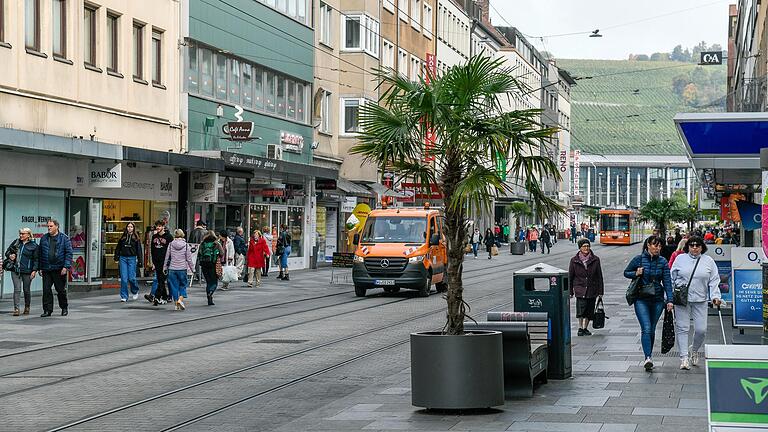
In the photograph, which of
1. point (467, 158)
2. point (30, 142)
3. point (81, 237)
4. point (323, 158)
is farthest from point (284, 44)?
point (467, 158)

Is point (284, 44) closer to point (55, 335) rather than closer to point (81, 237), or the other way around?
point (81, 237)

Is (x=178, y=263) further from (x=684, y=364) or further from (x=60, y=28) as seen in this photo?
(x=684, y=364)

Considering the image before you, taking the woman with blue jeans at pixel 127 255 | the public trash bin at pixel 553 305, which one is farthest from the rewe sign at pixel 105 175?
the public trash bin at pixel 553 305

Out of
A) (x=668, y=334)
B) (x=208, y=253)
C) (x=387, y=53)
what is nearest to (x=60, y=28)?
(x=208, y=253)

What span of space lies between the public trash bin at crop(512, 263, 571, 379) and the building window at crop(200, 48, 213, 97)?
2404 cm

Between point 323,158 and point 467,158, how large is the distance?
125ft

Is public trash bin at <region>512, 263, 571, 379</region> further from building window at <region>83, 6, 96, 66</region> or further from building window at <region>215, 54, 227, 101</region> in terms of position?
building window at <region>215, 54, 227, 101</region>

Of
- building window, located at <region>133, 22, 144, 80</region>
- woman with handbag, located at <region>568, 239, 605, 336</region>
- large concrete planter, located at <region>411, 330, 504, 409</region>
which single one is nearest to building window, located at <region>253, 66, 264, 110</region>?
building window, located at <region>133, 22, 144, 80</region>

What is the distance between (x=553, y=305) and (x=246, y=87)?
2796 cm

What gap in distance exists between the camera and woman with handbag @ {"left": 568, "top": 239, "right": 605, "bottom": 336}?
1984cm

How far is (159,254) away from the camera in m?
26.8

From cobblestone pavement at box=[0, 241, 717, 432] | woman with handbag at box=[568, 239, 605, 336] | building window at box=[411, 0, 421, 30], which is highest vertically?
building window at box=[411, 0, 421, 30]

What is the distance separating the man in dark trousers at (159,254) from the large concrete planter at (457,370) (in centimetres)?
1579

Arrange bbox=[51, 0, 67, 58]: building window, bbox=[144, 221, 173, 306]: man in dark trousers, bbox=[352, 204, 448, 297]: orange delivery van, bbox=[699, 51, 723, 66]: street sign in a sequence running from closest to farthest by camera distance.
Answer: bbox=[144, 221, 173, 306]: man in dark trousers
bbox=[51, 0, 67, 58]: building window
bbox=[352, 204, 448, 297]: orange delivery van
bbox=[699, 51, 723, 66]: street sign
